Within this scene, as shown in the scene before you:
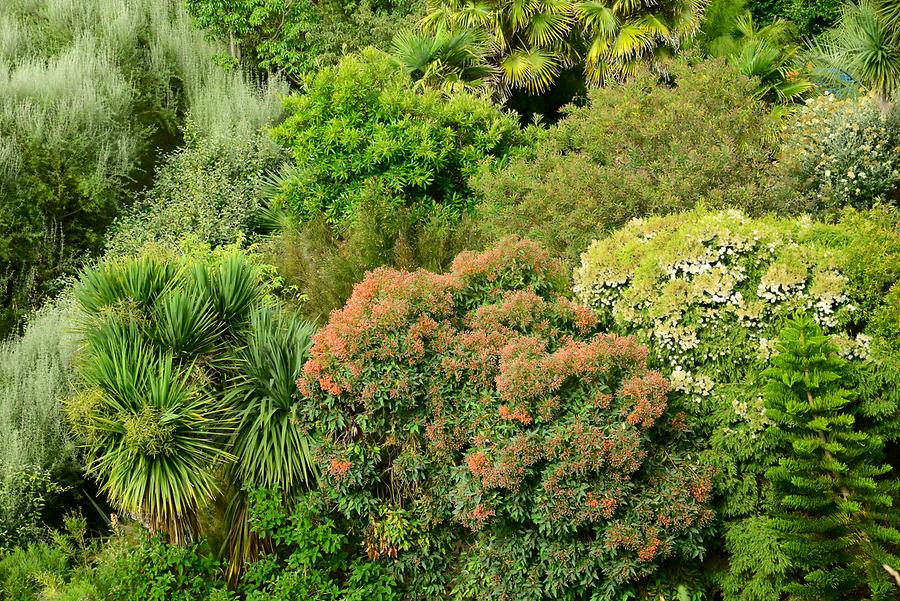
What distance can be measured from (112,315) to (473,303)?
109 inches

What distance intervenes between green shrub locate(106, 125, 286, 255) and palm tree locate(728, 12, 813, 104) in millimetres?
6736

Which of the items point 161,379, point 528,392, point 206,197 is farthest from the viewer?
point 206,197

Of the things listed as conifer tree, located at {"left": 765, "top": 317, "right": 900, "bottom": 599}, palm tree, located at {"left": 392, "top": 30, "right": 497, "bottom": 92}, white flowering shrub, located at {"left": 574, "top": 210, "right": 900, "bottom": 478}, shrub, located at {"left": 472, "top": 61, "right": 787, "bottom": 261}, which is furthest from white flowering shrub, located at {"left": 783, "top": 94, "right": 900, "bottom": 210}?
palm tree, located at {"left": 392, "top": 30, "right": 497, "bottom": 92}

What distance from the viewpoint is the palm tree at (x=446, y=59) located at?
524 inches

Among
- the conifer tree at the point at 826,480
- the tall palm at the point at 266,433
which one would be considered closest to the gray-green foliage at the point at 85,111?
the tall palm at the point at 266,433

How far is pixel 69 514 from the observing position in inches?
314

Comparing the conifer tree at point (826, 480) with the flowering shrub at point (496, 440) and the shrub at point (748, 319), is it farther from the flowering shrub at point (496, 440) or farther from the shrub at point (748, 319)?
the flowering shrub at point (496, 440)

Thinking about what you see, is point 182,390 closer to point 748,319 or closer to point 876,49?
point 748,319

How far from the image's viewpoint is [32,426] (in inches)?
313

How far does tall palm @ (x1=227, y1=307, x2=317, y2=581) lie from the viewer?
6707 millimetres

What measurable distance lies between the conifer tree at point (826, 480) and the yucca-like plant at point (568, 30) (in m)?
10.8

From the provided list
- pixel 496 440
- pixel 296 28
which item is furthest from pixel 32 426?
pixel 296 28

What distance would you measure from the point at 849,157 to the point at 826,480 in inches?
172

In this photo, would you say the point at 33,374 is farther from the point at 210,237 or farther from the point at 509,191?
the point at 509,191
